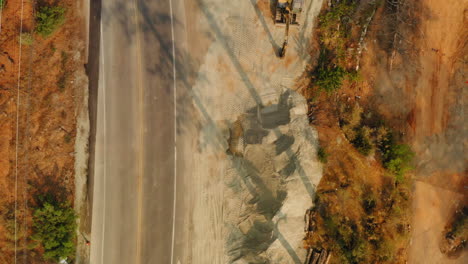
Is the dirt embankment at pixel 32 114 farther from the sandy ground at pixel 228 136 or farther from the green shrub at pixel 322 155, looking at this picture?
the green shrub at pixel 322 155

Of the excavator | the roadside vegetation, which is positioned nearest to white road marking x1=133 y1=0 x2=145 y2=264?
the excavator

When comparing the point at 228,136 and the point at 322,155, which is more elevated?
the point at 228,136

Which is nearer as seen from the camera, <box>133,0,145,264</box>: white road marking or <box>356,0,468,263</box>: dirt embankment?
<box>133,0,145,264</box>: white road marking

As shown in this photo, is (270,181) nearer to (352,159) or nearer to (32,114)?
(352,159)

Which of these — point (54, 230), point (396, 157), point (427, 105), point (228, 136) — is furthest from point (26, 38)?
point (427, 105)

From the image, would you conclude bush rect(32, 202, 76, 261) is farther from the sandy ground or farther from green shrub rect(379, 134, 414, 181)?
green shrub rect(379, 134, 414, 181)

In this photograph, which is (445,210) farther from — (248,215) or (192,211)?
(192,211)

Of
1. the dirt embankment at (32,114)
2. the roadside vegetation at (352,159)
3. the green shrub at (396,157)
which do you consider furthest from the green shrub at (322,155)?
the dirt embankment at (32,114)
